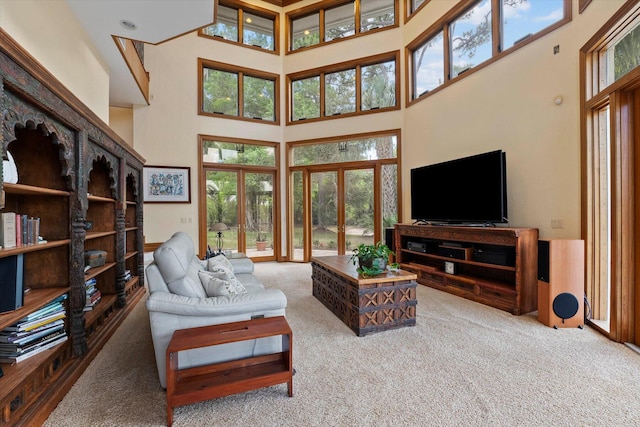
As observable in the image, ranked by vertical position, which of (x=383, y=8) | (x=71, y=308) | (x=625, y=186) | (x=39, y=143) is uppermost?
(x=383, y=8)

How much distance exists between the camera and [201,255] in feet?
19.7

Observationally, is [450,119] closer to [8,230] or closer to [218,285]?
[218,285]

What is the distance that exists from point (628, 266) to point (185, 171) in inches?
257

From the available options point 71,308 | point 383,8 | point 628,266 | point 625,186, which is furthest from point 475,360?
point 383,8

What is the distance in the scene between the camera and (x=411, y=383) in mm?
2010

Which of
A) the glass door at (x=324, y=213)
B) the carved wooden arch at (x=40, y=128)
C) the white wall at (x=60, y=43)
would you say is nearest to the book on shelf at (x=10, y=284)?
the carved wooden arch at (x=40, y=128)

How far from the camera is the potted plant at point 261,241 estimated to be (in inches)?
265

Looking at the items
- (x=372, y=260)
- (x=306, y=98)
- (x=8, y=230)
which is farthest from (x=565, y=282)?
(x=306, y=98)

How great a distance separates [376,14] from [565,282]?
6.13 m

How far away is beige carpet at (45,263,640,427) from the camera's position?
169 cm

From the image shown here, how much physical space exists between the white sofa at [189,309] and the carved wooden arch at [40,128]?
92 cm

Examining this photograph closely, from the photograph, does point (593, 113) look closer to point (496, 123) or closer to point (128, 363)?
point (496, 123)

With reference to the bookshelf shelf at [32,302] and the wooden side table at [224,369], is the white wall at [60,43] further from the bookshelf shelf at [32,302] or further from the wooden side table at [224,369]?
the wooden side table at [224,369]

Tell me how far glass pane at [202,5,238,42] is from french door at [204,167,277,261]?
295 cm
